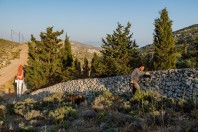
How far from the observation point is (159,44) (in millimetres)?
29406

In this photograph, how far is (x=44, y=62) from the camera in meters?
35.8

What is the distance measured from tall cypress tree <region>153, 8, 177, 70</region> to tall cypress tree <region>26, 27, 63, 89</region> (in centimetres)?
1250

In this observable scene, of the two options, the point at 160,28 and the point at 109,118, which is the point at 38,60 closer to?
the point at 160,28

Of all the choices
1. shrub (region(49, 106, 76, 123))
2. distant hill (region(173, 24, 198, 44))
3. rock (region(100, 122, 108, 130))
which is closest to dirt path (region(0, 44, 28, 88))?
distant hill (region(173, 24, 198, 44))

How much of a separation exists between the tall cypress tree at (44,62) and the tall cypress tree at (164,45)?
1250 cm

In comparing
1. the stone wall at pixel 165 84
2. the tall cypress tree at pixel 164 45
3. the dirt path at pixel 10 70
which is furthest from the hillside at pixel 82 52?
the stone wall at pixel 165 84

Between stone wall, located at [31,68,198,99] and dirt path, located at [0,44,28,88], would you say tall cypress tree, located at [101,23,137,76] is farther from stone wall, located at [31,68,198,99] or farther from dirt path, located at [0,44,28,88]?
dirt path, located at [0,44,28,88]

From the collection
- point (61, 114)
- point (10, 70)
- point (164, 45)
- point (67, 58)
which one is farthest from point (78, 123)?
point (10, 70)

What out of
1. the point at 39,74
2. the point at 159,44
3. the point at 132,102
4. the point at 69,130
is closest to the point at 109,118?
the point at 69,130

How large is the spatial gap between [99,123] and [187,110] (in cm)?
332

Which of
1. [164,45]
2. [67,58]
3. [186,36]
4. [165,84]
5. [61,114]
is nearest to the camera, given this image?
[61,114]

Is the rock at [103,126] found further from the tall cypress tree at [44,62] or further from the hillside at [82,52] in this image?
the hillside at [82,52]

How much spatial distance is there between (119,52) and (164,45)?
4.71 meters

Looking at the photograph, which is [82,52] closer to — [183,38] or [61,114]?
[183,38]
